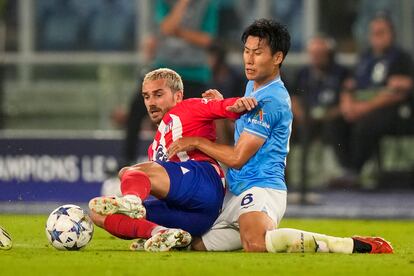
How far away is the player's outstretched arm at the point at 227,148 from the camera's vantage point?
32.3ft

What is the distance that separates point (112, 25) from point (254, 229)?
9.26 metres

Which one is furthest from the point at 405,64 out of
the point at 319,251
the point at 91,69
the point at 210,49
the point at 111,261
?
the point at 111,261

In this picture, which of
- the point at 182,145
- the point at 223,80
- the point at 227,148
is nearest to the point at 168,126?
the point at 182,145

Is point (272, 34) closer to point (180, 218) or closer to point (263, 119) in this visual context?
point (263, 119)

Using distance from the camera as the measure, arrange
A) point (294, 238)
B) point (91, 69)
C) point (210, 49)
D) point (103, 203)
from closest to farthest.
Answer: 1. point (103, 203)
2. point (294, 238)
3. point (210, 49)
4. point (91, 69)

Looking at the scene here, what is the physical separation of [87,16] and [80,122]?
5.60ft

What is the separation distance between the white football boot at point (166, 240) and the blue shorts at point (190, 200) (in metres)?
0.20

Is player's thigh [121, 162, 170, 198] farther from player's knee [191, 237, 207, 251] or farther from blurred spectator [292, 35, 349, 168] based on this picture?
blurred spectator [292, 35, 349, 168]

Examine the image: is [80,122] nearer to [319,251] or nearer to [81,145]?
[81,145]

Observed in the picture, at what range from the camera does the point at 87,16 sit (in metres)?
18.7

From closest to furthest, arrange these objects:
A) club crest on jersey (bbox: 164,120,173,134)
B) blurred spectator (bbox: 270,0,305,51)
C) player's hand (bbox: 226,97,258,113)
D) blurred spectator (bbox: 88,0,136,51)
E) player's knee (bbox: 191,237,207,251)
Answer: player's hand (bbox: 226,97,258,113)
club crest on jersey (bbox: 164,120,173,134)
player's knee (bbox: 191,237,207,251)
blurred spectator (bbox: 270,0,305,51)
blurred spectator (bbox: 88,0,136,51)

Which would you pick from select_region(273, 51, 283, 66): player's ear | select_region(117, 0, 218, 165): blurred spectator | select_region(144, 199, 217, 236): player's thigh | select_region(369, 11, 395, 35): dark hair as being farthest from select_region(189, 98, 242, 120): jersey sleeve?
select_region(369, 11, 395, 35): dark hair

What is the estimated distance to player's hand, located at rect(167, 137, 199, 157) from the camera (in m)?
9.84

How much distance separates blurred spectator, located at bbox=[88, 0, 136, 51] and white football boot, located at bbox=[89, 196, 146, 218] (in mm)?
9602
